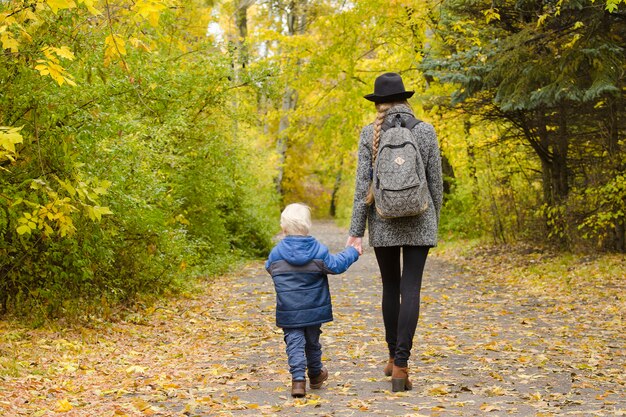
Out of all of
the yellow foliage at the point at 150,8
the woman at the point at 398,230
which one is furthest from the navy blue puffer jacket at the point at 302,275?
the yellow foliage at the point at 150,8

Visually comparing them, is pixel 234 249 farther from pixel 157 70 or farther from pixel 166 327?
pixel 166 327

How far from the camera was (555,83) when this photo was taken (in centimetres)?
1145

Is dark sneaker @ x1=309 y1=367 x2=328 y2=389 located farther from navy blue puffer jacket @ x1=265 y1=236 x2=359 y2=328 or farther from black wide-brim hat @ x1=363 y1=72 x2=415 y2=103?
black wide-brim hat @ x1=363 y1=72 x2=415 y2=103

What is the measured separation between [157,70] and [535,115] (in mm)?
7224

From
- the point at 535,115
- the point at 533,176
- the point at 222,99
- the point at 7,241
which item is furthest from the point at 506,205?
the point at 7,241

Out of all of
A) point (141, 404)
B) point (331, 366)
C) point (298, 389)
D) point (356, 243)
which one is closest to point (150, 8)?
point (356, 243)

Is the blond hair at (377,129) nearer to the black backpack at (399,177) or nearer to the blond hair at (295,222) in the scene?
the black backpack at (399,177)

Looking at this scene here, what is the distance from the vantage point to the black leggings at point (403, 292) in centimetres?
545

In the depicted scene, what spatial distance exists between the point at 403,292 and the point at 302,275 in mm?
728

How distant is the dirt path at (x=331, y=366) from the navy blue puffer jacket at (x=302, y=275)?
574 millimetres

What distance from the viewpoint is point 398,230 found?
17.9ft

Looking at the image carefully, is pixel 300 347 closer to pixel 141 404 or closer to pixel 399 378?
pixel 399 378

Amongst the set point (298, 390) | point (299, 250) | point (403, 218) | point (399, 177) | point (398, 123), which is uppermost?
point (398, 123)

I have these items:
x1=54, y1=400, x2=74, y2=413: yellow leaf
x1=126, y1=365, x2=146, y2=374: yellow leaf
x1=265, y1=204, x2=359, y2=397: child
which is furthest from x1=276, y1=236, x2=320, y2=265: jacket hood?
x1=126, y1=365, x2=146, y2=374: yellow leaf
